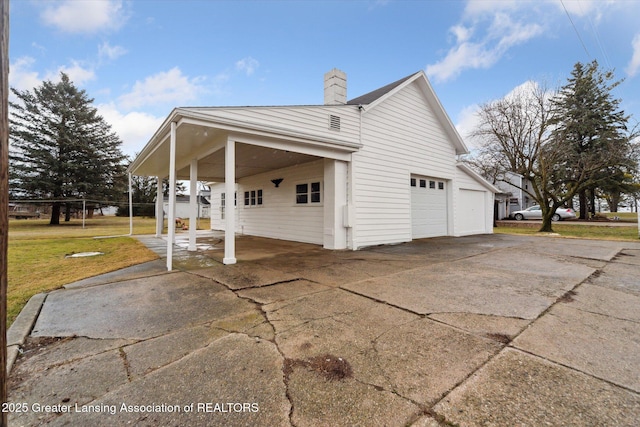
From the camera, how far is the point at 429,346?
2.26 metres

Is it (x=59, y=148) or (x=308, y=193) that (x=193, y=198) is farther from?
(x=59, y=148)

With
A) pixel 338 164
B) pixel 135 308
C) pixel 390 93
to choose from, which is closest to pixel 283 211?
pixel 338 164

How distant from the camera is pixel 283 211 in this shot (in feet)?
34.7

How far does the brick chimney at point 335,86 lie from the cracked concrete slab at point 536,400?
313 inches

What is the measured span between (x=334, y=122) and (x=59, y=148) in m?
24.6

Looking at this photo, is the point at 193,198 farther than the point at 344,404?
Yes

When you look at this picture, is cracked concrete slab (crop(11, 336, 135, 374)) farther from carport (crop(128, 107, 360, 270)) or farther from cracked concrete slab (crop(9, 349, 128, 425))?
carport (crop(128, 107, 360, 270))

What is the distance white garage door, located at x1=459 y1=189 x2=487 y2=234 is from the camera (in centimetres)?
1157

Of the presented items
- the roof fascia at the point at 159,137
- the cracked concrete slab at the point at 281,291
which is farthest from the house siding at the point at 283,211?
the cracked concrete slab at the point at 281,291

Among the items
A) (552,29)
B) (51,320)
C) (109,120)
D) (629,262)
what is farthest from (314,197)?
(109,120)

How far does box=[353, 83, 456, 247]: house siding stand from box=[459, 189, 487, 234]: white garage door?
2195 millimetres

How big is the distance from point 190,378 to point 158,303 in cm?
194

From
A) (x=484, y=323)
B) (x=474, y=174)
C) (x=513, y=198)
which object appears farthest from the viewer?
(x=513, y=198)

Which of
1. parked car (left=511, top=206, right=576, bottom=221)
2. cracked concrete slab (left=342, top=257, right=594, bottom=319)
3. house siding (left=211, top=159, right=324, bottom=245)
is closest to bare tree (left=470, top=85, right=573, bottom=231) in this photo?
parked car (left=511, top=206, right=576, bottom=221)
